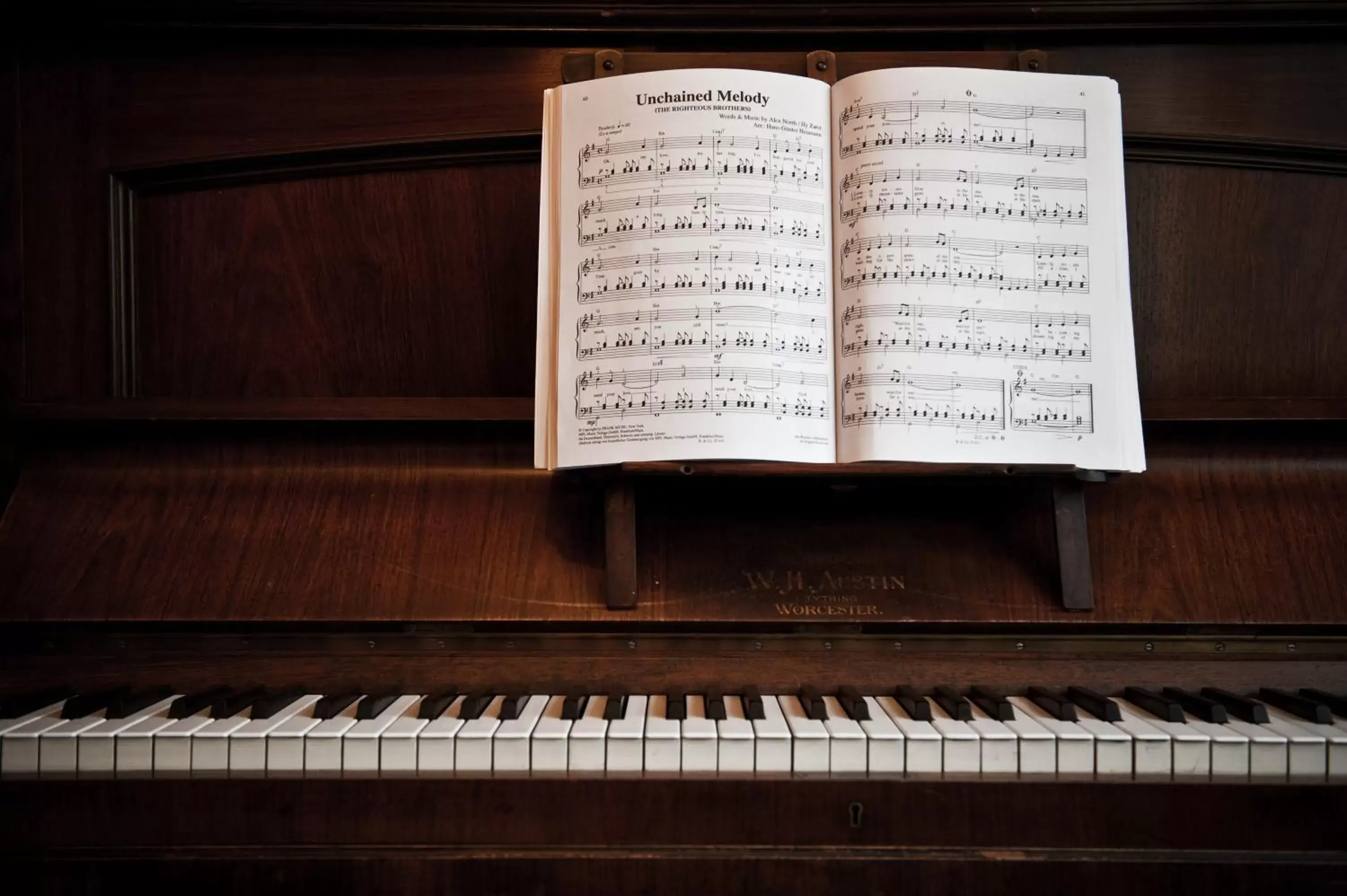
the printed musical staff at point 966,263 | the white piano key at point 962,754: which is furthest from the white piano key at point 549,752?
the printed musical staff at point 966,263

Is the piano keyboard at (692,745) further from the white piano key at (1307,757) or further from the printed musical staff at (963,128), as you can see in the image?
the printed musical staff at (963,128)

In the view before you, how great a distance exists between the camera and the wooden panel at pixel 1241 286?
156 cm

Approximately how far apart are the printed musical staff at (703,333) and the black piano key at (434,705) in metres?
0.58

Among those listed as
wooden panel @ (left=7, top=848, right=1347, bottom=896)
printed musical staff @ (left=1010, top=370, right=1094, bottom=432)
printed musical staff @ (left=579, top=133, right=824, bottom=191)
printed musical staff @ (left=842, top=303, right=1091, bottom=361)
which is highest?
printed musical staff @ (left=579, top=133, right=824, bottom=191)

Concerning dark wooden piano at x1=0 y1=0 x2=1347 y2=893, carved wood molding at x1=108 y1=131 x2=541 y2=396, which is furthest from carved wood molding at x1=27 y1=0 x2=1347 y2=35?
carved wood molding at x1=108 y1=131 x2=541 y2=396

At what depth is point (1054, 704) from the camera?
1.16 m

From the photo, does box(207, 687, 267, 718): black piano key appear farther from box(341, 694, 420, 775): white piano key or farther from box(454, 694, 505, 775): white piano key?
box(454, 694, 505, 775): white piano key

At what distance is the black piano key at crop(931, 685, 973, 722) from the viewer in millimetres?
1125

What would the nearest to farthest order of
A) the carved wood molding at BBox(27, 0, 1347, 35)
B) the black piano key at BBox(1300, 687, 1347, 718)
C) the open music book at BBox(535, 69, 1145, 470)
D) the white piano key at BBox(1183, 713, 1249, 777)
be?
the white piano key at BBox(1183, 713, 1249, 777) < the black piano key at BBox(1300, 687, 1347, 718) < the open music book at BBox(535, 69, 1145, 470) < the carved wood molding at BBox(27, 0, 1347, 35)

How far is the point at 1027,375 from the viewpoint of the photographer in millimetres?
1290

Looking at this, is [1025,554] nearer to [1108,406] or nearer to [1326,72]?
[1108,406]

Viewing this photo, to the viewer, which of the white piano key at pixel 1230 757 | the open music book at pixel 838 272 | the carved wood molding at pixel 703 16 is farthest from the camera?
the carved wood molding at pixel 703 16

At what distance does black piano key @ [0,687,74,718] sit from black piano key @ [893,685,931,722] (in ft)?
4.30

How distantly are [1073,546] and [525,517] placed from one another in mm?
952
